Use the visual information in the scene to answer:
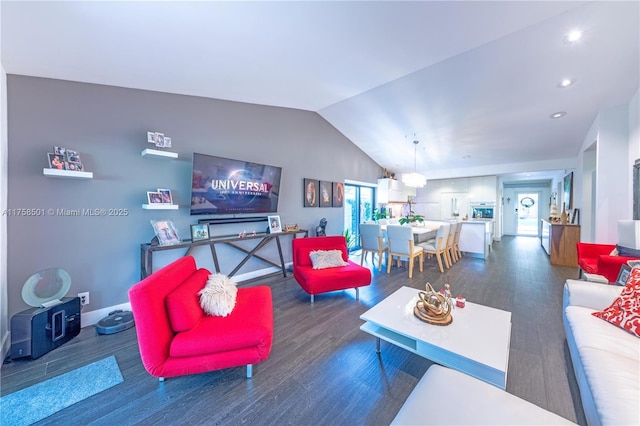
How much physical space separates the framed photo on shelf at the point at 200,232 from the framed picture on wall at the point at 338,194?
2.83 metres

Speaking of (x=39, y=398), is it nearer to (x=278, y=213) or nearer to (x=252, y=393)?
(x=252, y=393)

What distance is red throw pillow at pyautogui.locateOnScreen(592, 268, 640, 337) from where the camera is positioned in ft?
4.87

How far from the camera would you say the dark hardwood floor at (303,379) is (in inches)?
55.6

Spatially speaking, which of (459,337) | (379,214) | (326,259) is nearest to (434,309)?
(459,337)

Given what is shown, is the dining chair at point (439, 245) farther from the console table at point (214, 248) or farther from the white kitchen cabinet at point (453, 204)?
the white kitchen cabinet at point (453, 204)

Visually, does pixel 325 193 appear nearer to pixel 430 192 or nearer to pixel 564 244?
pixel 430 192

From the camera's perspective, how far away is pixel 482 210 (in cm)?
692

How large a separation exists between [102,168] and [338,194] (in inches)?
159

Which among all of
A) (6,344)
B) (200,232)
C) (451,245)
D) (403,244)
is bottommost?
(6,344)

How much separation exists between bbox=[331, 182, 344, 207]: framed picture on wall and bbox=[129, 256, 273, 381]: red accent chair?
3.72 meters

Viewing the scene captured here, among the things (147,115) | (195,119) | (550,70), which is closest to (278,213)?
(195,119)

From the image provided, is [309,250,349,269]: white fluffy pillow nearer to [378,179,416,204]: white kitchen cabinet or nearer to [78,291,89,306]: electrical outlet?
[78,291,89,306]: electrical outlet

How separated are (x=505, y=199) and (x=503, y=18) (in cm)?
947

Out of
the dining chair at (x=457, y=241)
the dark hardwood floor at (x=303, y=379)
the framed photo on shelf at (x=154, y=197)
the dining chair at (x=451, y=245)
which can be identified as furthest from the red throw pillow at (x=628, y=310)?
the framed photo on shelf at (x=154, y=197)
